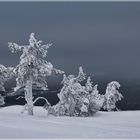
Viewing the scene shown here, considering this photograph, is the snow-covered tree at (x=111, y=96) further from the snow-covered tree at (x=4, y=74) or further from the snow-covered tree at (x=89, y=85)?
the snow-covered tree at (x=4, y=74)

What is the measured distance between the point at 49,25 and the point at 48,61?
0.71 metres

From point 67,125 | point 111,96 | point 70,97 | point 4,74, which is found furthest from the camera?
point 70,97

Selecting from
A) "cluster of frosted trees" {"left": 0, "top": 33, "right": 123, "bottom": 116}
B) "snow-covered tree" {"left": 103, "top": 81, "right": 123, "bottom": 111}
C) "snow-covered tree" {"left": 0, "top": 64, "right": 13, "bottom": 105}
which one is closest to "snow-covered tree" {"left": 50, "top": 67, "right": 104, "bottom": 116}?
"cluster of frosted trees" {"left": 0, "top": 33, "right": 123, "bottom": 116}

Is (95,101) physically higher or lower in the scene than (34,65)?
lower

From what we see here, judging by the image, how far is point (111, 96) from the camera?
6.75 meters

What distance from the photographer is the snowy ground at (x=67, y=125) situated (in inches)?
226

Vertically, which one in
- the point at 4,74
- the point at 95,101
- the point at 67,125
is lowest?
the point at 67,125

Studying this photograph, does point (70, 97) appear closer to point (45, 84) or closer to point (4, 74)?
point (45, 84)

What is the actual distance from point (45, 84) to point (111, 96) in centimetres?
136

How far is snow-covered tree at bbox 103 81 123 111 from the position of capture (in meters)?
6.55

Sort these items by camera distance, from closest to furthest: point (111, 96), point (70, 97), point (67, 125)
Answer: point (67, 125) < point (111, 96) < point (70, 97)

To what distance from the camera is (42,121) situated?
6.22 m

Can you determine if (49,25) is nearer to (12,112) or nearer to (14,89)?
(14,89)

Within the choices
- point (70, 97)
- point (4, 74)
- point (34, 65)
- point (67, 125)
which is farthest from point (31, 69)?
point (67, 125)
